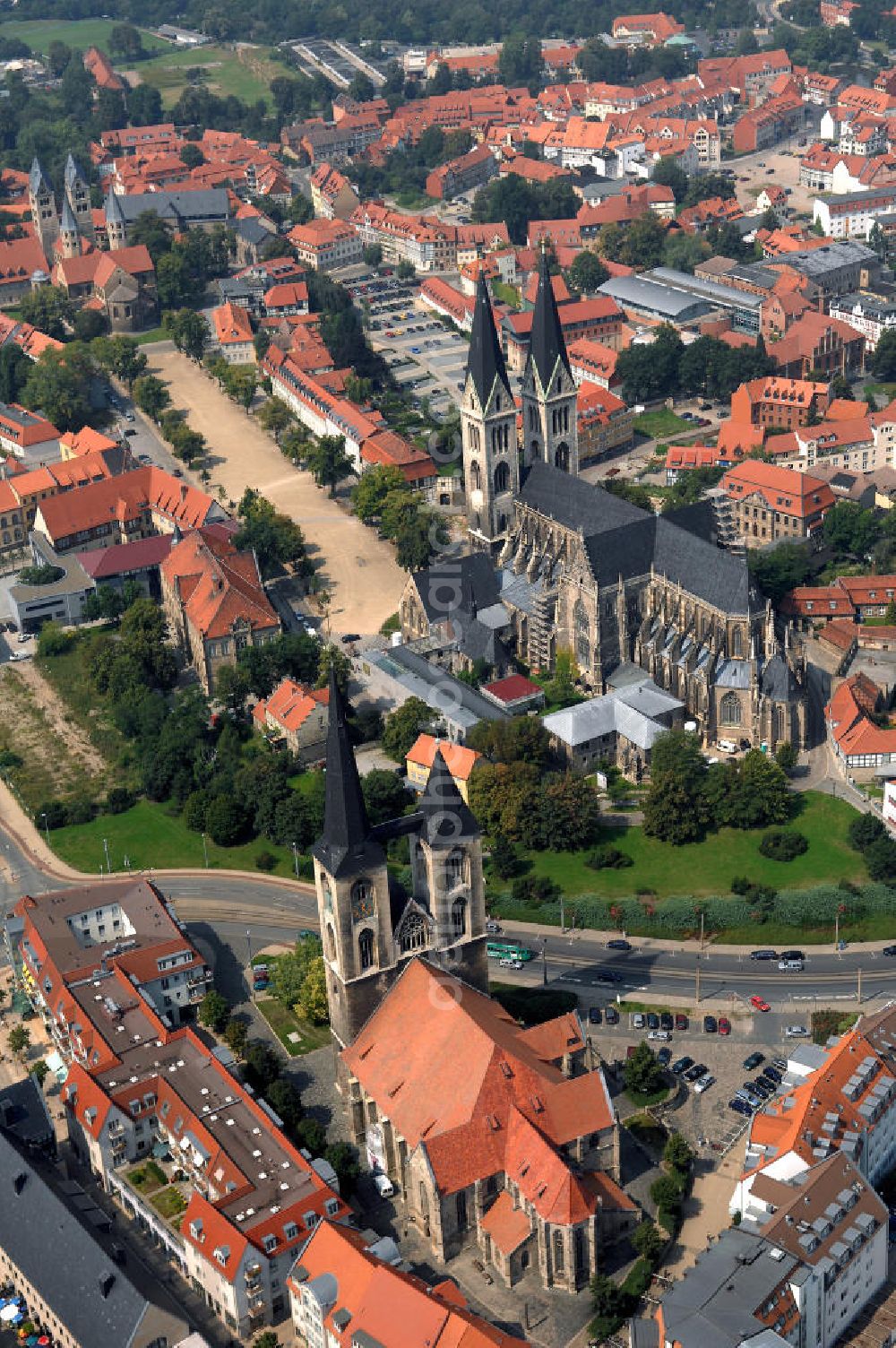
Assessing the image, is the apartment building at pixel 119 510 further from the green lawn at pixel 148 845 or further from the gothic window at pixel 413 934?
the gothic window at pixel 413 934

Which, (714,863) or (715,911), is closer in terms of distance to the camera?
(715,911)

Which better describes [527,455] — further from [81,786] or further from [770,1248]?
[770,1248]

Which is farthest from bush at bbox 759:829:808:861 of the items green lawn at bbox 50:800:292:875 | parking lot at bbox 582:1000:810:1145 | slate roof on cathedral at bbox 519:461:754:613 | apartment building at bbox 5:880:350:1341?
apartment building at bbox 5:880:350:1341

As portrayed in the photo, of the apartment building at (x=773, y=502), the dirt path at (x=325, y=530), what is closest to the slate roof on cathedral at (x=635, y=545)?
the dirt path at (x=325, y=530)

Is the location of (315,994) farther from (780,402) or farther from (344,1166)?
(780,402)

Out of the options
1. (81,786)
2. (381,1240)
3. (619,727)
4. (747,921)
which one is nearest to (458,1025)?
(381,1240)

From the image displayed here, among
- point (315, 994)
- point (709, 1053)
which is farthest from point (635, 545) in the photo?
point (315, 994)

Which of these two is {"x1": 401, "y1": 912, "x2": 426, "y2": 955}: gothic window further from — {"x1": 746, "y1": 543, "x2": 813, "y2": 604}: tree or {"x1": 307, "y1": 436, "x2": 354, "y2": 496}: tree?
{"x1": 307, "y1": 436, "x2": 354, "y2": 496}: tree
